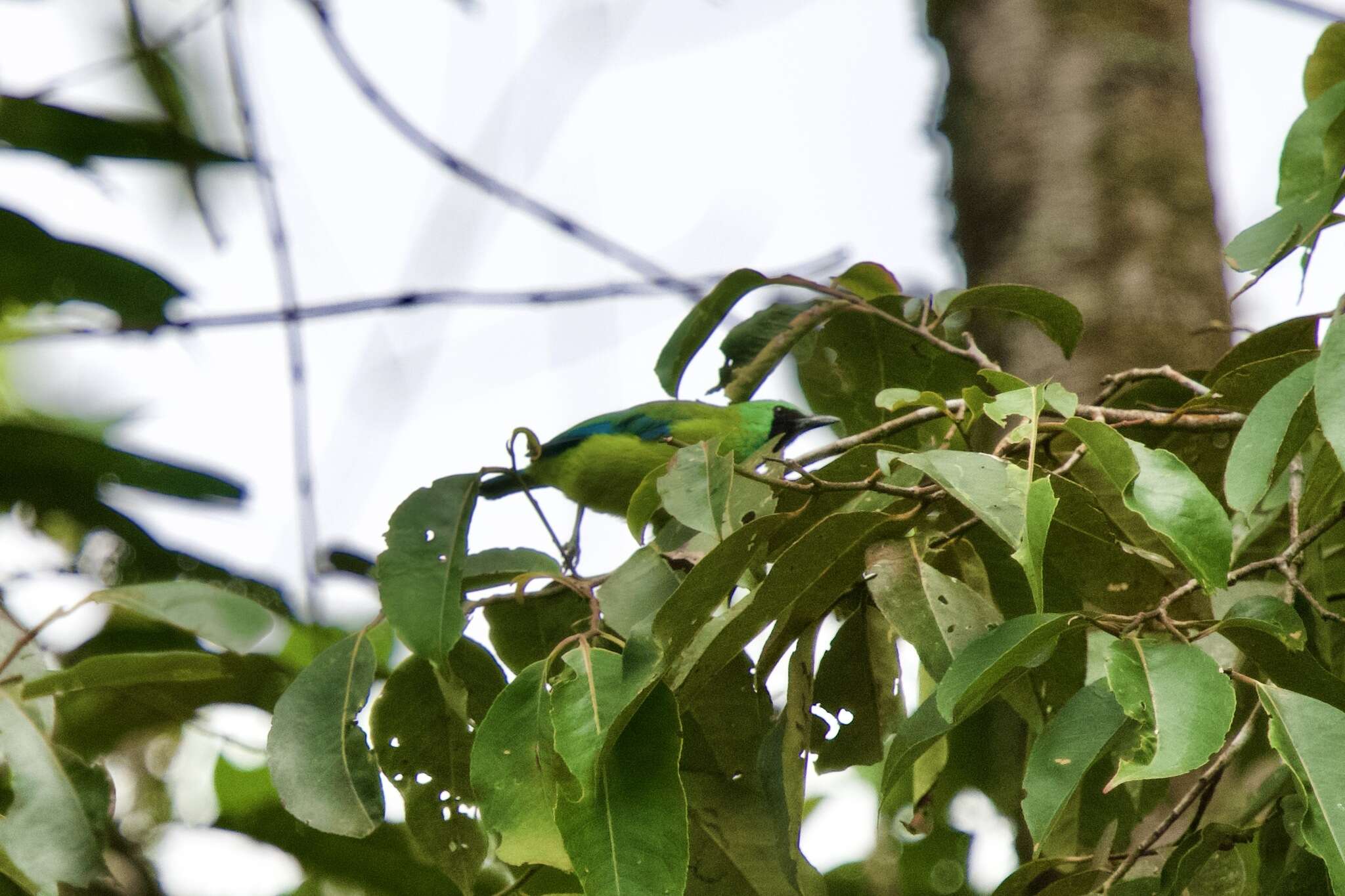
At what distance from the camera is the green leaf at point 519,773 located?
4.92ft

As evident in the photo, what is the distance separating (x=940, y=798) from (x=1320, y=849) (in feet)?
5.11

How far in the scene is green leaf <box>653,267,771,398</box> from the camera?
2299 mm

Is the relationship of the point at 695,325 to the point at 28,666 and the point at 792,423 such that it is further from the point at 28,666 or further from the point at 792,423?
the point at 792,423

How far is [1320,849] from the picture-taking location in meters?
1.21

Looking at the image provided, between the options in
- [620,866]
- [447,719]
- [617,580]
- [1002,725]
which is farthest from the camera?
[1002,725]

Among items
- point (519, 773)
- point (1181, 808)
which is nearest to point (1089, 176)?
point (1181, 808)

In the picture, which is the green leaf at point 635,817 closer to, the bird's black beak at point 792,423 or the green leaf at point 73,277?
the green leaf at point 73,277

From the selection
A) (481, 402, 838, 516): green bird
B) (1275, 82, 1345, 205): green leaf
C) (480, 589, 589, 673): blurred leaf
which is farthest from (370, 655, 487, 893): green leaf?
(481, 402, 838, 516): green bird

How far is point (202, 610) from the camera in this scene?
1.89m

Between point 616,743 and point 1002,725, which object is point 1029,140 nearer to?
point 1002,725

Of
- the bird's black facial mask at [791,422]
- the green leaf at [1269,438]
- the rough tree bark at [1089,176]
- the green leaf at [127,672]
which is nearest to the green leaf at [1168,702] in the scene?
Answer: the green leaf at [1269,438]

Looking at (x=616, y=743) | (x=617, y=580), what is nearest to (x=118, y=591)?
(x=617, y=580)

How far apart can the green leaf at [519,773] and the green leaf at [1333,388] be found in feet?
2.99

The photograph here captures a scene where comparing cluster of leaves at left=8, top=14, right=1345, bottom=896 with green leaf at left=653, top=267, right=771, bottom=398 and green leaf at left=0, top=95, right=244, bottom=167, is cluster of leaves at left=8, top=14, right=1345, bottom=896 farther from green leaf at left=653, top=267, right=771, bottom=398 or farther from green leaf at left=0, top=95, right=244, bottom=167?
green leaf at left=0, top=95, right=244, bottom=167
